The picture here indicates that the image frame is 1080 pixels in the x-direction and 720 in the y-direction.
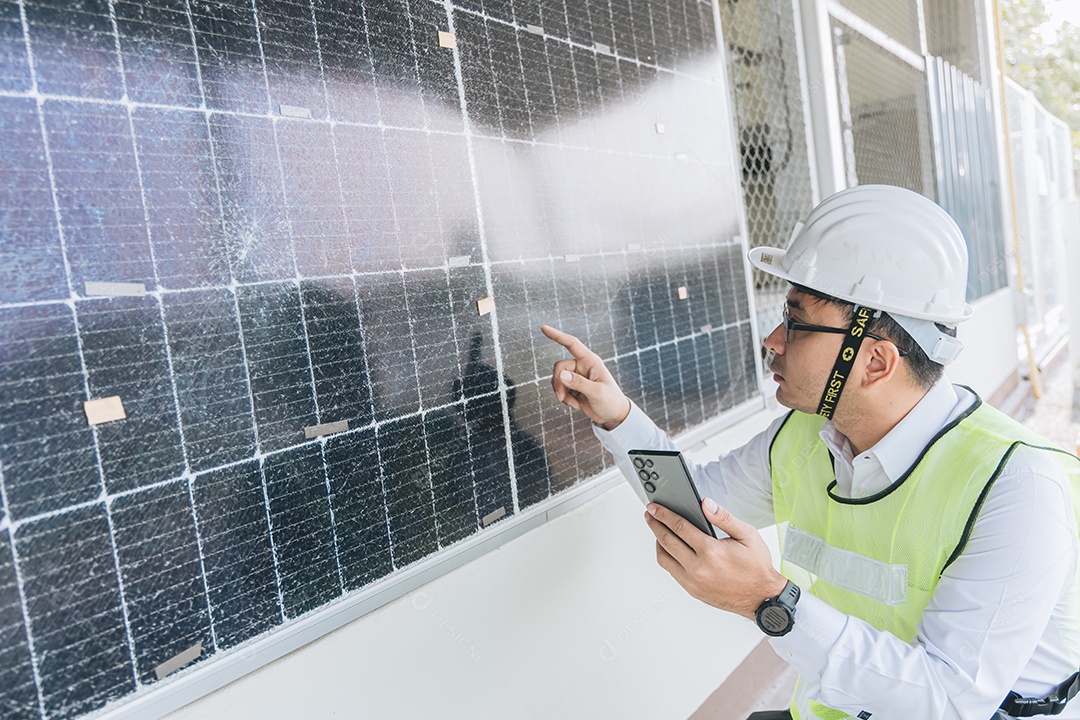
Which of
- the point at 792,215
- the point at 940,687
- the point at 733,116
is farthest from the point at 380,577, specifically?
the point at 792,215

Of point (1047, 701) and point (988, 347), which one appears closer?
point (1047, 701)

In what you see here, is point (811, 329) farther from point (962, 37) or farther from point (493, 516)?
point (962, 37)

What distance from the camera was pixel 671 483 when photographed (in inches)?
58.5

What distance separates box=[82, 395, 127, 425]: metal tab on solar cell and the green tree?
43.8 ft

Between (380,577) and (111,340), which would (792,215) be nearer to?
(380,577)

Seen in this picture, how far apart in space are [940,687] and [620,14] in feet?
6.55

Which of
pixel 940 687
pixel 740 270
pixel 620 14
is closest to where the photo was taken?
pixel 940 687

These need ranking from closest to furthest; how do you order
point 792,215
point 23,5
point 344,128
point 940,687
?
point 23,5 < point 940,687 < point 344,128 < point 792,215

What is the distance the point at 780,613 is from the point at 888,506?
1.30 feet

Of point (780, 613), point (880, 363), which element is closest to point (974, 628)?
point (780, 613)

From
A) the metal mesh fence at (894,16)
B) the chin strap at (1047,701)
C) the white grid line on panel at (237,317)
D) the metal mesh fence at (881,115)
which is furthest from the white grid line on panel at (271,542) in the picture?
the metal mesh fence at (894,16)

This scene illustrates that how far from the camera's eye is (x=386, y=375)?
1521 mm

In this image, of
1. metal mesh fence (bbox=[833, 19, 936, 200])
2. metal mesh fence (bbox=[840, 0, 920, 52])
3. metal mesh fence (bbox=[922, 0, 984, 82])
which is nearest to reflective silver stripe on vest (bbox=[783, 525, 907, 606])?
metal mesh fence (bbox=[833, 19, 936, 200])

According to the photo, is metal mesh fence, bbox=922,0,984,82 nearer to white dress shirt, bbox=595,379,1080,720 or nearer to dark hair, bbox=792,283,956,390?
dark hair, bbox=792,283,956,390
